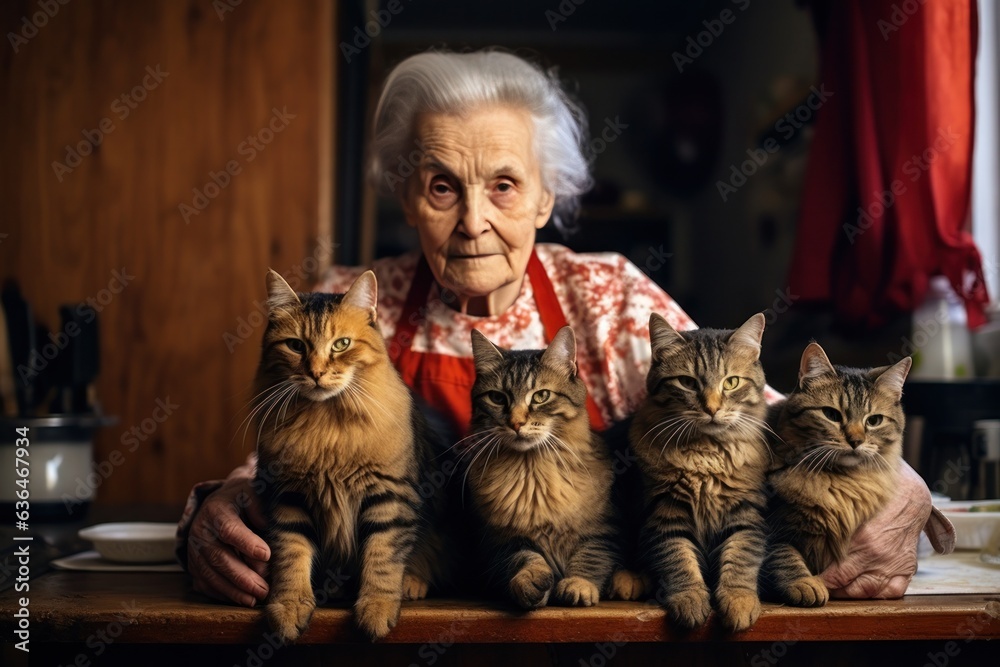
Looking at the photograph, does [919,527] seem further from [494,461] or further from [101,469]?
[101,469]

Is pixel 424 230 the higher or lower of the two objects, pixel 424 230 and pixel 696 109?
the lower

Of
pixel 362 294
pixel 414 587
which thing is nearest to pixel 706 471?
pixel 414 587

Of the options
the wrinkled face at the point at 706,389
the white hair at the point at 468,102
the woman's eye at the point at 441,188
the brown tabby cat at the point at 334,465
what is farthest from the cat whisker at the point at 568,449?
the white hair at the point at 468,102

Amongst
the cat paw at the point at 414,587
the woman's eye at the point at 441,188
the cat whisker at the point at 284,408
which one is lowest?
the cat paw at the point at 414,587

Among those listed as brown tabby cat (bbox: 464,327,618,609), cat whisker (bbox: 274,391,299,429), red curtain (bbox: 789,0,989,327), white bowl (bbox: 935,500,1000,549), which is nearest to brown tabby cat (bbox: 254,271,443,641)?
cat whisker (bbox: 274,391,299,429)

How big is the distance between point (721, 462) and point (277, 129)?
93.9 inches

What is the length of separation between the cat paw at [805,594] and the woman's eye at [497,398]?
0.51 meters

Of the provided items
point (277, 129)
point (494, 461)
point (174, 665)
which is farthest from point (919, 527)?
point (277, 129)

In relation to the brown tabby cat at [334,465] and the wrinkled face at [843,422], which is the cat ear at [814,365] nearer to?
the wrinkled face at [843,422]

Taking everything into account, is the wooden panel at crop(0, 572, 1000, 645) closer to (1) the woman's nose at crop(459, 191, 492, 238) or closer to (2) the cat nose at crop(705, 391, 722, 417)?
(2) the cat nose at crop(705, 391, 722, 417)

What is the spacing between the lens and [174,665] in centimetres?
133

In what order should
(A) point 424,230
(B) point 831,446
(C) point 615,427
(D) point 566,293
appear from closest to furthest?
(B) point 831,446
(C) point 615,427
(A) point 424,230
(D) point 566,293

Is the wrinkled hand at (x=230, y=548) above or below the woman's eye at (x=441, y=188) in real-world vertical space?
below

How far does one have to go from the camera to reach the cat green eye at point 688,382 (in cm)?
127
